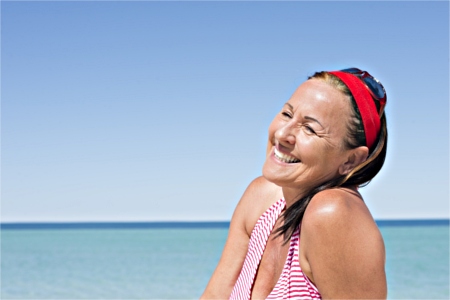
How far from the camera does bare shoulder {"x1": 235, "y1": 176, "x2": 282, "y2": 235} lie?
2.25 m

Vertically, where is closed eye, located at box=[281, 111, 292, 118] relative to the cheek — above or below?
above

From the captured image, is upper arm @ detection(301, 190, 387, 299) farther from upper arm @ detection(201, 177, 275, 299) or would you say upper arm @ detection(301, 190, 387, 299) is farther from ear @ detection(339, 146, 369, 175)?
upper arm @ detection(201, 177, 275, 299)

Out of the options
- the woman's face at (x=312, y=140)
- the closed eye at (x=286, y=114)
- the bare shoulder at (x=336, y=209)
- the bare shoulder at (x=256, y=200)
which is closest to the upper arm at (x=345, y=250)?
the bare shoulder at (x=336, y=209)

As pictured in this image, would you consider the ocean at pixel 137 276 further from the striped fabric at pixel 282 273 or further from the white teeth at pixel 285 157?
the white teeth at pixel 285 157

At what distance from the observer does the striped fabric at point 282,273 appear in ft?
6.05

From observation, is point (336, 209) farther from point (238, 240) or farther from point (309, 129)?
point (238, 240)

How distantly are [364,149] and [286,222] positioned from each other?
28 cm

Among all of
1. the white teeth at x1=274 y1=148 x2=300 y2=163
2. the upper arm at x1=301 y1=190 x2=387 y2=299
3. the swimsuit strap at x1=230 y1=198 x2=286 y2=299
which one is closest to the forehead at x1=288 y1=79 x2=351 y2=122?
the white teeth at x1=274 y1=148 x2=300 y2=163

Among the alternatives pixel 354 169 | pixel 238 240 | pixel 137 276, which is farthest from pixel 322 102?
pixel 137 276

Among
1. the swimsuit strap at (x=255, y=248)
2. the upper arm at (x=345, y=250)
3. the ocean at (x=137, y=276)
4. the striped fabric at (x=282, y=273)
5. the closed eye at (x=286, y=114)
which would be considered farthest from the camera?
the ocean at (x=137, y=276)

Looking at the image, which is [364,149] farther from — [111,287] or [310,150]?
[111,287]

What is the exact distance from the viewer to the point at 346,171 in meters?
1.91

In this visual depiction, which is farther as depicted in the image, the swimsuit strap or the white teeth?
the swimsuit strap

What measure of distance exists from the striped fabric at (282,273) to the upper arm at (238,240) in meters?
0.09
